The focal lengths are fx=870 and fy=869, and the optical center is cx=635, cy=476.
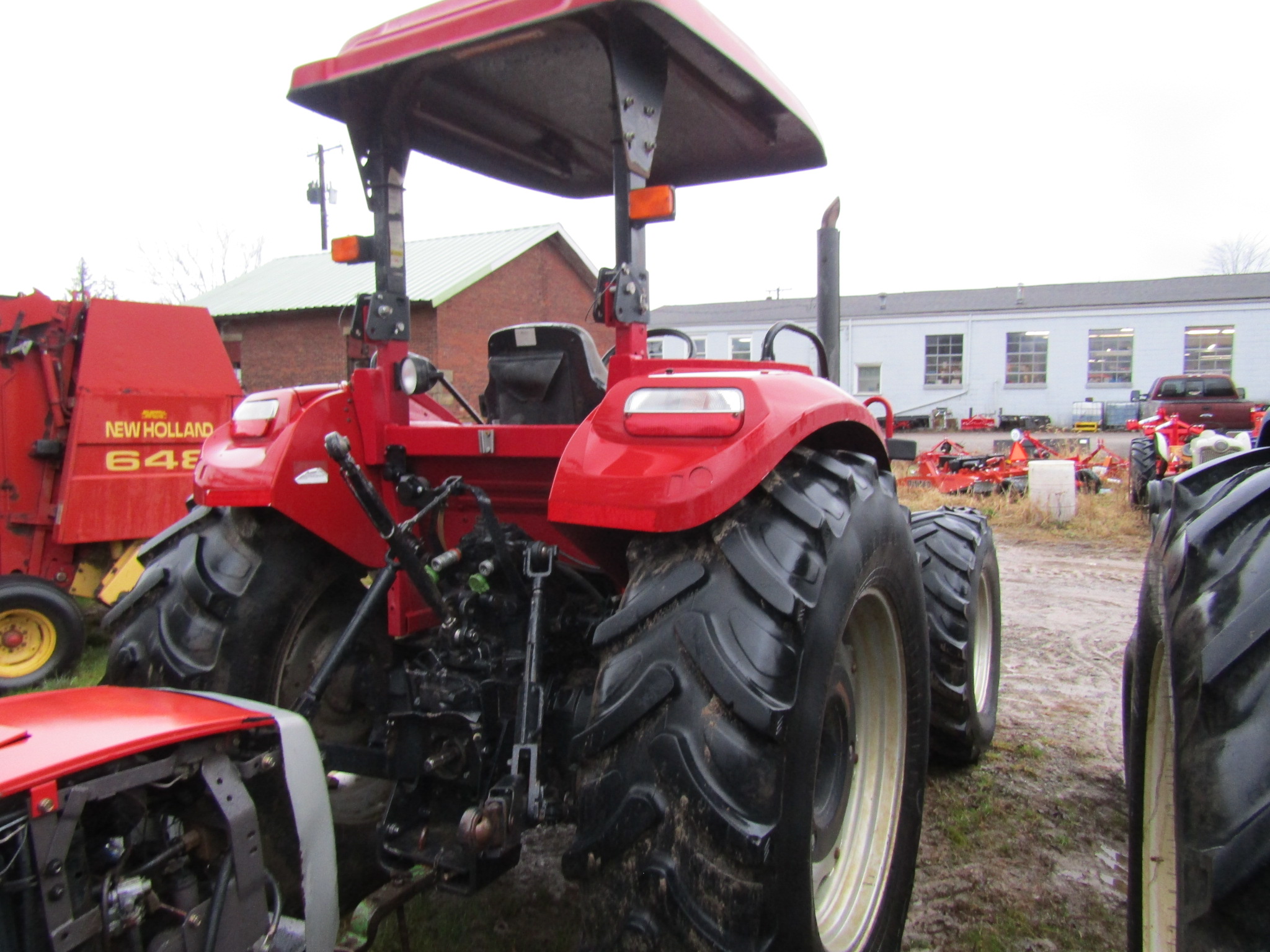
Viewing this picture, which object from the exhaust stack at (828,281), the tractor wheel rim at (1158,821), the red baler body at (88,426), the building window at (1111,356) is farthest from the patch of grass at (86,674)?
the building window at (1111,356)

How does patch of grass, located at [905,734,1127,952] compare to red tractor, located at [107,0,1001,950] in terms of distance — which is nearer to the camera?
red tractor, located at [107,0,1001,950]

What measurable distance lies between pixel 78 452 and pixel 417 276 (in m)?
16.0

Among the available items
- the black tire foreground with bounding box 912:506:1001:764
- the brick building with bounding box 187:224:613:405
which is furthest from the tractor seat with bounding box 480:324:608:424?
the brick building with bounding box 187:224:613:405

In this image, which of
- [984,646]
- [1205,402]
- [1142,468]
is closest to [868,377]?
[1205,402]

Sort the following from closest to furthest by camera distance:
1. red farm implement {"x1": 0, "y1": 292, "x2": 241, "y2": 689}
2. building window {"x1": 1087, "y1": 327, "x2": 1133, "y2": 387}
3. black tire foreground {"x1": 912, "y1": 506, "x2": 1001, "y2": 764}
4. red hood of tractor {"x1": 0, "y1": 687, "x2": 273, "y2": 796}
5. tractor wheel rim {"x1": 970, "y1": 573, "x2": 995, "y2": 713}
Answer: red hood of tractor {"x1": 0, "y1": 687, "x2": 273, "y2": 796} → black tire foreground {"x1": 912, "y1": 506, "x2": 1001, "y2": 764} → tractor wheel rim {"x1": 970, "y1": 573, "x2": 995, "y2": 713} → red farm implement {"x1": 0, "y1": 292, "x2": 241, "y2": 689} → building window {"x1": 1087, "y1": 327, "x2": 1133, "y2": 387}

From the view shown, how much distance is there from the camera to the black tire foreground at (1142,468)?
10.4 m

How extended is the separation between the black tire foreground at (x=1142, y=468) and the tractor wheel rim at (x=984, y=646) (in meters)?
7.54

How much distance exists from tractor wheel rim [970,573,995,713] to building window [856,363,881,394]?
30.2 m

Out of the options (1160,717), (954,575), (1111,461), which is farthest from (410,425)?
(1111,461)

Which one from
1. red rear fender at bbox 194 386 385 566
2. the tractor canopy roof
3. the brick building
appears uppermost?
the brick building

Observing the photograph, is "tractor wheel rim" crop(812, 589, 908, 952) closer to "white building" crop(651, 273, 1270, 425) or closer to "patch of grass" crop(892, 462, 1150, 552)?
"patch of grass" crop(892, 462, 1150, 552)

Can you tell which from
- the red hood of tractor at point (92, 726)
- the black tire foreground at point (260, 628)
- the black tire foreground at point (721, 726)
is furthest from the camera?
the black tire foreground at point (260, 628)

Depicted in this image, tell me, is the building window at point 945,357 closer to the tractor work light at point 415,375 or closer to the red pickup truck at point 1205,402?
the red pickup truck at point 1205,402

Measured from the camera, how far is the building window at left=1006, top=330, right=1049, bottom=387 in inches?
1243
